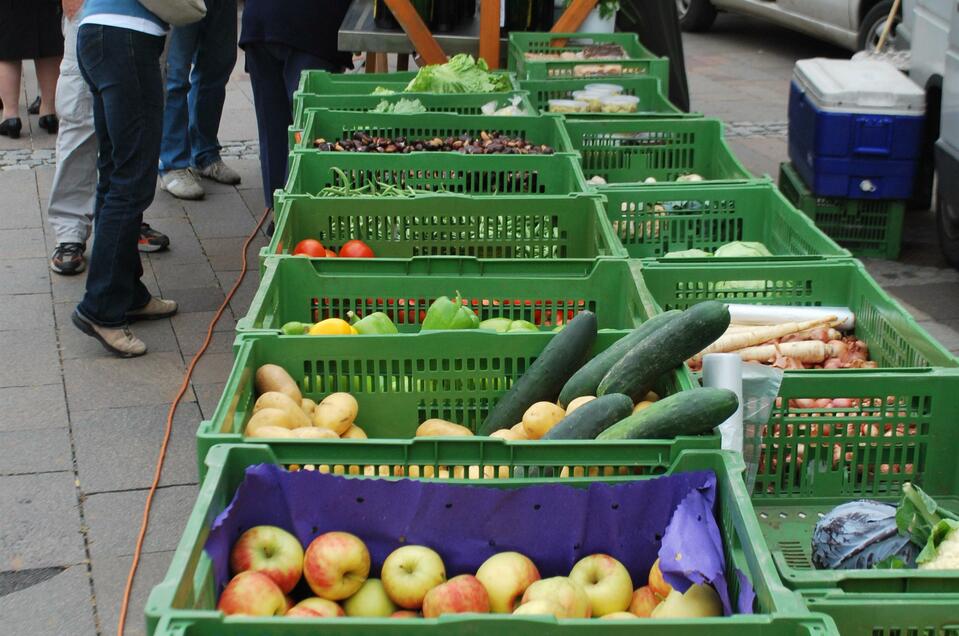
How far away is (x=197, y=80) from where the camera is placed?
782 centimetres

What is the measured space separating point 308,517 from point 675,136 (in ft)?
11.9

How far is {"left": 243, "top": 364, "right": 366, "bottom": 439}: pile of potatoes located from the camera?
2727 millimetres

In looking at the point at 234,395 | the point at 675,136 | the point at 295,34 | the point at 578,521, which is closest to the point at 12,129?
the point at 295,34

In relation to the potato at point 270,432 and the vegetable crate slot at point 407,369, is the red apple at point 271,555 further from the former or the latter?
the vegetable crate slot at point 407,369

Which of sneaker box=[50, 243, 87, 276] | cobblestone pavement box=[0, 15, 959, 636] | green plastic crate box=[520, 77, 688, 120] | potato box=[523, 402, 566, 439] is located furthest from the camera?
sneaker box=[50, 243, 87, 276]

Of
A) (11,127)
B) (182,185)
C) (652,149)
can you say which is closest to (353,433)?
(652,149)

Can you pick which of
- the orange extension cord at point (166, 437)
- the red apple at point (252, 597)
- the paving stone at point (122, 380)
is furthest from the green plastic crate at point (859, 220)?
the red apple at point (252, 597)

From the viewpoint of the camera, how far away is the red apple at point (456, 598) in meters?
2.13

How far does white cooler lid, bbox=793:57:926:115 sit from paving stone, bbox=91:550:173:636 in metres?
4.63

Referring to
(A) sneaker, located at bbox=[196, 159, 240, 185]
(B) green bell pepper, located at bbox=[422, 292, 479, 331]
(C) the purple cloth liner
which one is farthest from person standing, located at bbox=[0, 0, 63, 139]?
(C) the purple cloth liner

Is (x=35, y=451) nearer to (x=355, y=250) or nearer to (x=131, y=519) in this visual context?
(x=131, y=519)

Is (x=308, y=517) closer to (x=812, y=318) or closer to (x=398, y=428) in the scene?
(x=398, y=428)

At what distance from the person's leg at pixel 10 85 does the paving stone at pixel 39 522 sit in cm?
526

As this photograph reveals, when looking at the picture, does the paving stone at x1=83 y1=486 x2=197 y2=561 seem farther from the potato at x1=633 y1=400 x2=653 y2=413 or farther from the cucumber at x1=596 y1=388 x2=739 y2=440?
the cucumber at x1=596 y1=388 x2=739 y2=440
